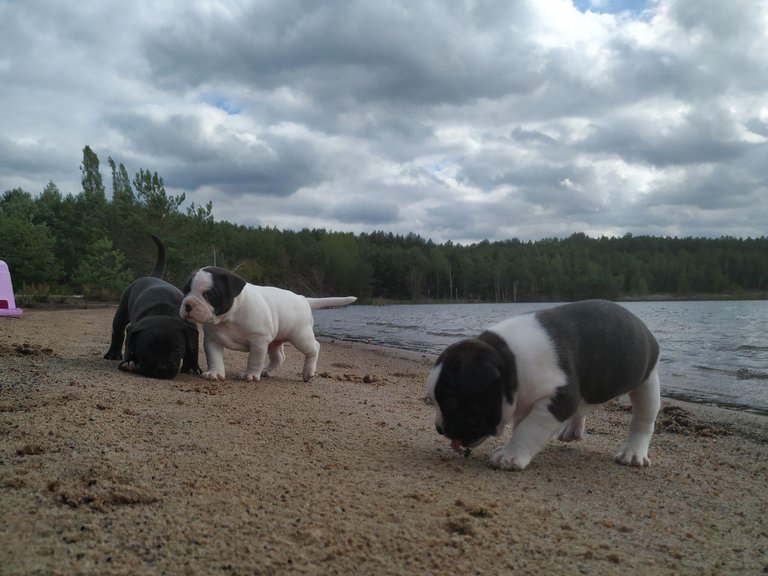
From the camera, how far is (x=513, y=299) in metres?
101

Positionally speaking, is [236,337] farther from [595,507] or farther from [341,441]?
[595,507]

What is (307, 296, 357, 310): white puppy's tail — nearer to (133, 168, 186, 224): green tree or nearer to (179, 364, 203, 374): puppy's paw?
(179, 364, 203, 374): puppy's paw

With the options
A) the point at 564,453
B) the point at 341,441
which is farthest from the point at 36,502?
the point at 564,453

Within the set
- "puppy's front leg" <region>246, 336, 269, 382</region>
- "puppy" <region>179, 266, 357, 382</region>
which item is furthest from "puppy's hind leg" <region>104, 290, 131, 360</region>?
"puppy's front leg" <region>246, 336, 269, 382</region>

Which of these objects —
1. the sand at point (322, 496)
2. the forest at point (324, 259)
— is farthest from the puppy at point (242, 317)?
the forest at point (324, 259)

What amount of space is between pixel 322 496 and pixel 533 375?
165 cm

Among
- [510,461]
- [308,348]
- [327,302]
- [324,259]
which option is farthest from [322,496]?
[324,259]

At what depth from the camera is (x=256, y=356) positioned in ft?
25.2

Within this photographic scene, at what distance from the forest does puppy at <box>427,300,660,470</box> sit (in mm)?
27601

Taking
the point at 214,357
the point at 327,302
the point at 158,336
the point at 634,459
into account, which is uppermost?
the point at 327,302

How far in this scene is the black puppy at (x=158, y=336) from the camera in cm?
689

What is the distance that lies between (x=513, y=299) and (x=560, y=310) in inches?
3877

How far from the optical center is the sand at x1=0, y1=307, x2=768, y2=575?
2383 mm

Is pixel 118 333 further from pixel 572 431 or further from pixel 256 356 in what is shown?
pixel 572 431
